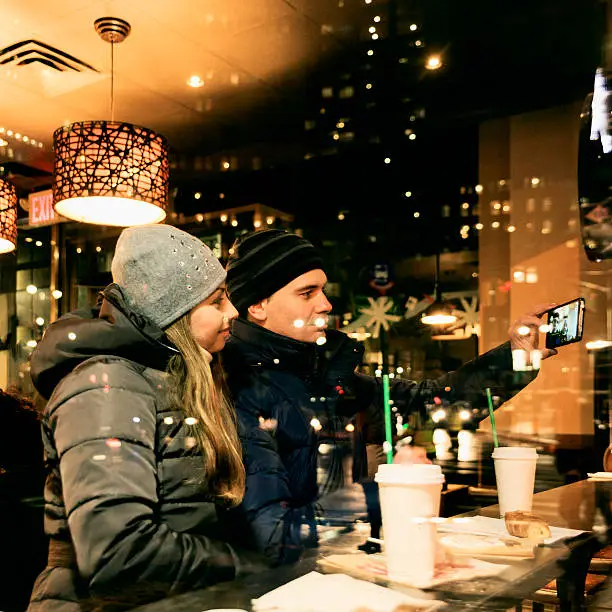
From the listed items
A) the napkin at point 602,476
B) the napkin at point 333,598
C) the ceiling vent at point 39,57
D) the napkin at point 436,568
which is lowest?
the napkin at point 602,476

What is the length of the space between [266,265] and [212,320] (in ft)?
1.14

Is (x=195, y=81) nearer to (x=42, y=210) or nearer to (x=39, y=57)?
(x=39, y=57)

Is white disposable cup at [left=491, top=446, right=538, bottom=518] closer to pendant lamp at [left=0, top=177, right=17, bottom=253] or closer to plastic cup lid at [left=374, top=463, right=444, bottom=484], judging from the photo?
plastic cup lid at [left=374, top=463, right=444, bottom=484]

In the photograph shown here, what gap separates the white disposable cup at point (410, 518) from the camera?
768mm

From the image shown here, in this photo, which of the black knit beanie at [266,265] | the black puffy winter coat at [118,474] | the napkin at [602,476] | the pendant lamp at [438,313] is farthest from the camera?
the pendant lamp at [438,313]

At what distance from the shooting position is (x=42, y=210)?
11.4 ft

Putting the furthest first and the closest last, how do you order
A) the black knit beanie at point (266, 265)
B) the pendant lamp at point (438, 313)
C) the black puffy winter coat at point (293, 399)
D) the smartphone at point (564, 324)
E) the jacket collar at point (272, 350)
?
1. the pendant lamp at point (438, 313)
2. the smartphone at point (564, 324)
3. the black knit beanie at point (266, 265)
4. the jacket collar at point (272, 350)
5. the black puffy winter coat at point (293, 399)

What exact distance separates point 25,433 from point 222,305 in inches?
64.2

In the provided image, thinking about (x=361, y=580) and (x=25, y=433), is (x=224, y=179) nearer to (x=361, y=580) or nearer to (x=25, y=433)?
(x=25, y=433)

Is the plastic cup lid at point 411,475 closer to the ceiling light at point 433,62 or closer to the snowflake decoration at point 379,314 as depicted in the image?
the snowflake decoration at point 379,314

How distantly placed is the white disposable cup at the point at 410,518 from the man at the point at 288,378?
0.27 metres

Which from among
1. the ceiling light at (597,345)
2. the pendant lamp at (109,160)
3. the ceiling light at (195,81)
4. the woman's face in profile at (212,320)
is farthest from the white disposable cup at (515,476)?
the ceiling light at (195,81)

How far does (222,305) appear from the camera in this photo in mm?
1309

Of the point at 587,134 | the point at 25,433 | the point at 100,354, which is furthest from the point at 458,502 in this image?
the point at 100,354
